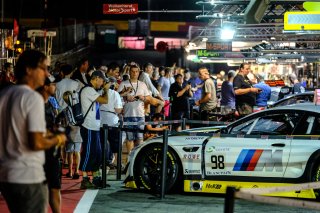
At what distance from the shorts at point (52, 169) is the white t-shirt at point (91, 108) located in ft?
11.3

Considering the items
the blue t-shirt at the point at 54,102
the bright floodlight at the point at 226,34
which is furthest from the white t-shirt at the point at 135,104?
the bright floodlight at the point at 226,34

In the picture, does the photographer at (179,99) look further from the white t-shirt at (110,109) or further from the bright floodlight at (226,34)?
the white t-shirt at (110,109)

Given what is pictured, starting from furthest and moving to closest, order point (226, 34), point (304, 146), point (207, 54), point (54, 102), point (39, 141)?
point (207, 54) → point (226, 34) → point (54, 102) → point (304, 146) → point (39, 141)

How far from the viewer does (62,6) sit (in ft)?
267

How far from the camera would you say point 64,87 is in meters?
13.5

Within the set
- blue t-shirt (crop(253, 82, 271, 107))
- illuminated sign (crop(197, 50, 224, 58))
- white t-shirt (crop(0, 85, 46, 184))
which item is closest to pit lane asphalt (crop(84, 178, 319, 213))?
white t-shirt (crop(0, 85, 46, 184))

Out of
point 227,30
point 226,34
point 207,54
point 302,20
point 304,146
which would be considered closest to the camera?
point 304,146

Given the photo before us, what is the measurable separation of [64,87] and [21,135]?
7.38 metres

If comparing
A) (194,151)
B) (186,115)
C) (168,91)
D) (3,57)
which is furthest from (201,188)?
(3,57)

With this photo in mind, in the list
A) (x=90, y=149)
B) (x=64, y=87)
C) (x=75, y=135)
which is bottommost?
(x=90, y=149)

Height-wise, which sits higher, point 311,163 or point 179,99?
point 179,99

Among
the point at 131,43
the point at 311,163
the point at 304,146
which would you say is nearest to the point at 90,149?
the point at 304,146

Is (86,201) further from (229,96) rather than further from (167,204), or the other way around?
(229,96)

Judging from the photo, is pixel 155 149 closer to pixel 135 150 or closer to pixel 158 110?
pixel 135 150
